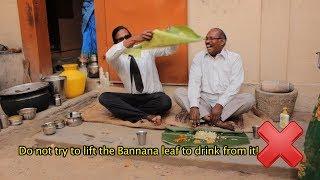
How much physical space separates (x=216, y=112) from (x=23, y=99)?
281 cm

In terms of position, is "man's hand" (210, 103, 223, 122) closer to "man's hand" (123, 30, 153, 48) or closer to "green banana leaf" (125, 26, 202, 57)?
"green banana leaf" (125, 26, 202, 57)

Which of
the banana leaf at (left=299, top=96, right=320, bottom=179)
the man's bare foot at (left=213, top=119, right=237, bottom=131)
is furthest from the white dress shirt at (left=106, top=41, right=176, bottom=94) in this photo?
the banana leaf at (left=299, top=96, right=320, bottom=179)

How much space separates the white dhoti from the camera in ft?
14.7

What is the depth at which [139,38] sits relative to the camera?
4.18 metres

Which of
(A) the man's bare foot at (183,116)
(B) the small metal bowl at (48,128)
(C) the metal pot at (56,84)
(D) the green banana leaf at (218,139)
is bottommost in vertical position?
(D) the green banana leaf at (218,139)

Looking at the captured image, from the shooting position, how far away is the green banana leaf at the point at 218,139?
13.1ft

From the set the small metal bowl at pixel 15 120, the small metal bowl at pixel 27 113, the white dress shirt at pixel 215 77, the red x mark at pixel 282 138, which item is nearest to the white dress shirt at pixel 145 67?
the white dress shirt at pixel 215 77

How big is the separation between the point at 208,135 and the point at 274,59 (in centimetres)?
180

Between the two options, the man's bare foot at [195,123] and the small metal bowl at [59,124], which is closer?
the man's bare foot at [195,123]

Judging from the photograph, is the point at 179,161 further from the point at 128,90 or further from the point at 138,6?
the point at 138,6

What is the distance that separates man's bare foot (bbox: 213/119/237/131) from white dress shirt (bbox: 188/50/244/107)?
0.27 meters

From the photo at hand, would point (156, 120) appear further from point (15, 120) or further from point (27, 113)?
point (15, 120)

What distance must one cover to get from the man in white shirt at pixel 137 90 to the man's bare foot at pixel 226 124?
2.56 ft

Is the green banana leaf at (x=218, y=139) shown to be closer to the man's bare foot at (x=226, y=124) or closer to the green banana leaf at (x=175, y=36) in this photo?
the man's bare foot at (x=226, y=124)
